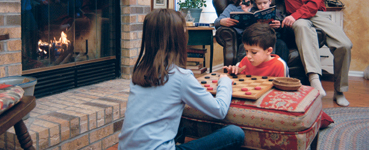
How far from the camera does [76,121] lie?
160 centimetres

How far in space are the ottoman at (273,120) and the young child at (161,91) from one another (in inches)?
3.2

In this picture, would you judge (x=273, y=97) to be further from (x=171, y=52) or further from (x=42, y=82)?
(x=42, y=82)

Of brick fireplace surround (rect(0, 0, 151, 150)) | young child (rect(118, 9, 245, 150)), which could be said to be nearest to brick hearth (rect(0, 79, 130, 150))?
brick fireplace surround (rect(0, 0, 151, 150))

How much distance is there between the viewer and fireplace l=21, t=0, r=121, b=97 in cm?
191

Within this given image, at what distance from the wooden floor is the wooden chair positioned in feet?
7.61

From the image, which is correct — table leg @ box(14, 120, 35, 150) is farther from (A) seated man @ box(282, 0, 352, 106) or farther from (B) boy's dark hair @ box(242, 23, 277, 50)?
(A) seated man @ box(282, 0, 352, 106)

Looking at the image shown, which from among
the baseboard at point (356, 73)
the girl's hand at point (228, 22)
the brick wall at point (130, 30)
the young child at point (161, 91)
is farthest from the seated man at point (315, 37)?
the young child at point (161, 91)

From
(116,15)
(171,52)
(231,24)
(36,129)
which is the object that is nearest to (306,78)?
(231,24)

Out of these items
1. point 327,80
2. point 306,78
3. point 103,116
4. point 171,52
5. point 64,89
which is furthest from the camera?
point 327,80

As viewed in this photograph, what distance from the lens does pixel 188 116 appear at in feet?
4.19

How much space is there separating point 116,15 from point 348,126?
188 centimetres

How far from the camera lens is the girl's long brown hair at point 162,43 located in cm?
106

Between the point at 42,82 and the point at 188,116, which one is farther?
the point at 42,82

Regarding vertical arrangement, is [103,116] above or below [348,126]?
above
